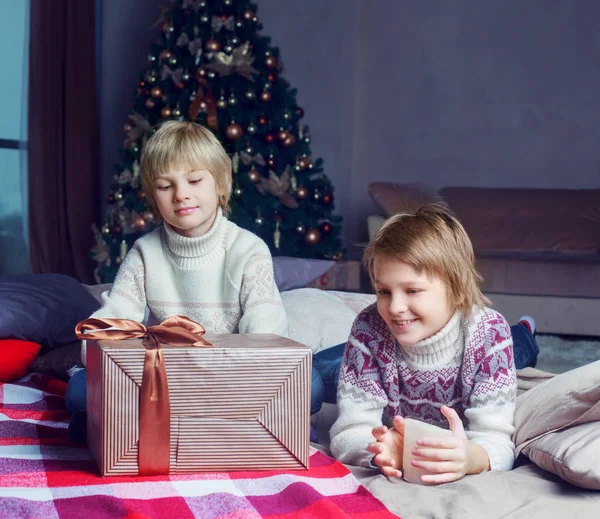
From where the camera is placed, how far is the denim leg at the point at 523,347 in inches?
82.1

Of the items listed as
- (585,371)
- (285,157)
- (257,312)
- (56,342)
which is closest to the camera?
(585,371)

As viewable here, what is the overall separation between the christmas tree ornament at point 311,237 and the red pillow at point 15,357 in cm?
214

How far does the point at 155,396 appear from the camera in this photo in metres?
1.17

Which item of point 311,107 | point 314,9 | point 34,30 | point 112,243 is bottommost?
point 112,243

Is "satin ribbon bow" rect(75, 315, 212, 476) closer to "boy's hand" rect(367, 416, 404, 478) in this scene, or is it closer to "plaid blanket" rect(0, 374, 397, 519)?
"plaid blanket" rect(0, 374, 397, 519)

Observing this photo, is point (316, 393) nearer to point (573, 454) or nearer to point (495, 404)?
point (495, 404)

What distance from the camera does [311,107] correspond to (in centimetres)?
517

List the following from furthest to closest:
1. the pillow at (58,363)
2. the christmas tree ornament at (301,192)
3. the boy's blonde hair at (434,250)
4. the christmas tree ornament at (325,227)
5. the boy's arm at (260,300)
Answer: the christmas tree ornament at (325,227) < the christmas tree ornament at (301,192) < the pillow at (58,363) < the boy's arm at (260,300) < the boy's blonde hair at (434,250)

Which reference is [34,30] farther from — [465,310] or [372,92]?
[465,310]

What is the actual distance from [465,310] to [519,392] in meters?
0.51

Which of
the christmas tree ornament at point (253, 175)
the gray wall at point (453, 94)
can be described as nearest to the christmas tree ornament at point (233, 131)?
the christmas tree ornament at point (253, 175)

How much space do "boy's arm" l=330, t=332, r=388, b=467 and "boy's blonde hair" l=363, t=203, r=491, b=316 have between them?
164 millimetres

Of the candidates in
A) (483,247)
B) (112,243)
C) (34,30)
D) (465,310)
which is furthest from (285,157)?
(465,310)

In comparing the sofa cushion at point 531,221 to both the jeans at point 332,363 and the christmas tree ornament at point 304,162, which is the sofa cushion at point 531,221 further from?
the jeans at point 332,363
